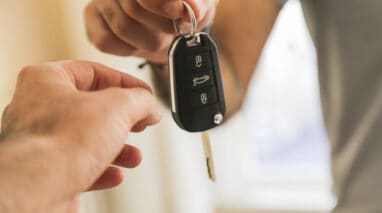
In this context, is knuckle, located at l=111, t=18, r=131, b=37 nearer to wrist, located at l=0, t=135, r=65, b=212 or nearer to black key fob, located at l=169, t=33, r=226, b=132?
black key fob, located at l=169, t=33, r=226, b=132

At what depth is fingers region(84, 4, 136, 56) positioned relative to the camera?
612 millimetres

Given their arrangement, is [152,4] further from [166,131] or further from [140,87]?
[166,131]

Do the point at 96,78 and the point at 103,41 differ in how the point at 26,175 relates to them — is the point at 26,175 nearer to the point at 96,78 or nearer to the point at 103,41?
the point at 96,78

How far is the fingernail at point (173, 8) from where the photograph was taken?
0.49 metres

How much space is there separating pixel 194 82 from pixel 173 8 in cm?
A: 6

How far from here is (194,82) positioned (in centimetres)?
49

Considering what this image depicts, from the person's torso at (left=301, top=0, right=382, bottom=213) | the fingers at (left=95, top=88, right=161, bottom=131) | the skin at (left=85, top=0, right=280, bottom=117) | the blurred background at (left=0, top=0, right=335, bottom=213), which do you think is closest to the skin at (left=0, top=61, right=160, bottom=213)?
the fingers at (left=95, top=88, right=161, bottom=131)

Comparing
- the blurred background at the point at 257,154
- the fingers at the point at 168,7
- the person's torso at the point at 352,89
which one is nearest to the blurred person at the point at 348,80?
the person's torso at the point at 352,89

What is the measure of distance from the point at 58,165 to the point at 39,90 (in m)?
0.07

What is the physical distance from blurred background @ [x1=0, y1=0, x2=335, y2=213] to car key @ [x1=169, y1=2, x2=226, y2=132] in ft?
1.52

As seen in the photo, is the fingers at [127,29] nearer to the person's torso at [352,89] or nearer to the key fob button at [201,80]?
the key fob button at [201,80]

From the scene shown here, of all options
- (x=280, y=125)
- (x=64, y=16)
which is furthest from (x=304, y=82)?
(x=64, y=16)

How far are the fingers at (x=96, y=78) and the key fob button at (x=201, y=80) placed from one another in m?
0.04

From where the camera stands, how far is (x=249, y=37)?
2.87ft
